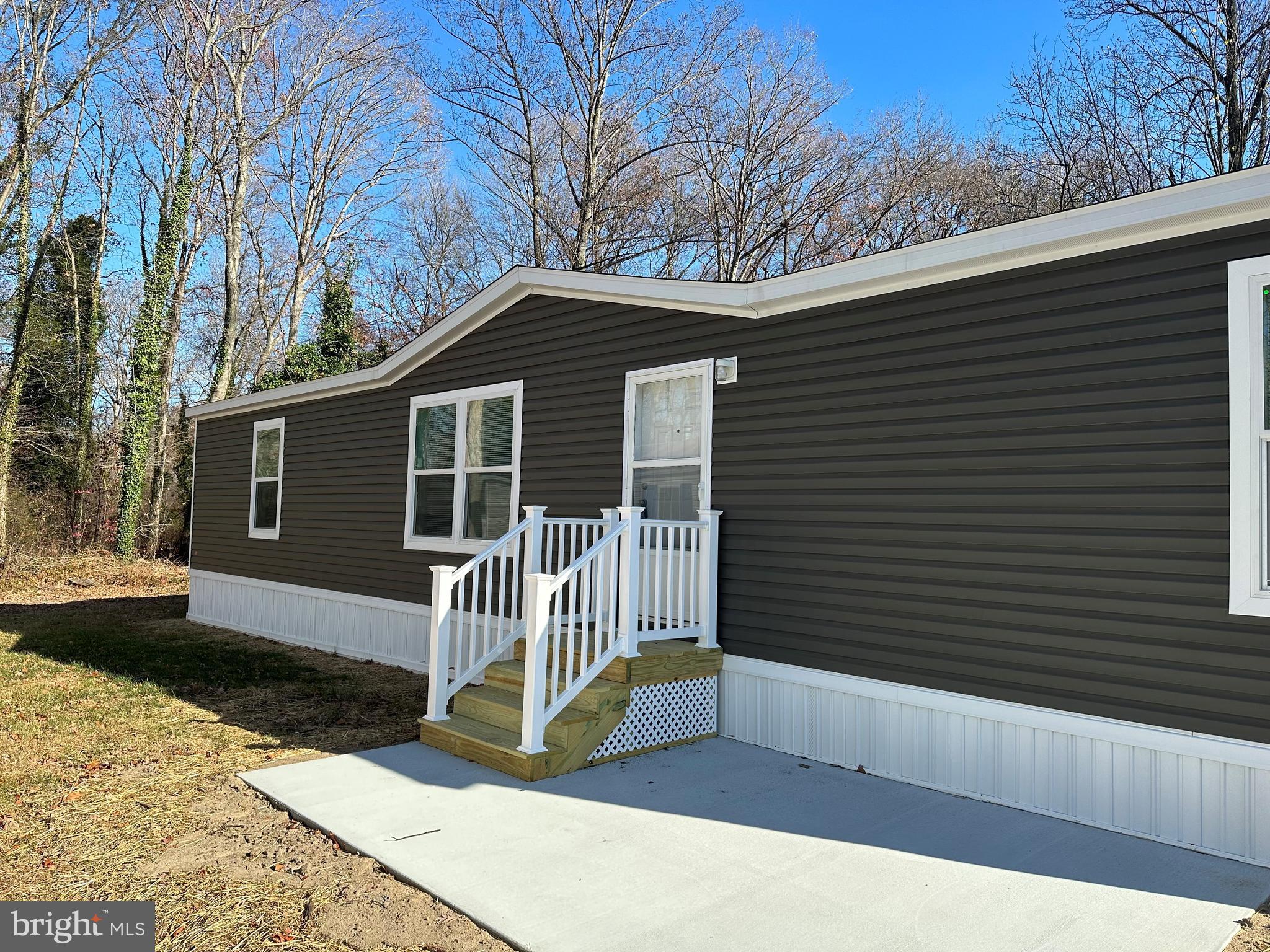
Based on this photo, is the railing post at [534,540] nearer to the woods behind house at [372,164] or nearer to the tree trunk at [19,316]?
the woods behind house at [372,164]

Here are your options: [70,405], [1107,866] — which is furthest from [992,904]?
[70,405]

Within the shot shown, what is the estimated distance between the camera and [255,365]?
21625 millimetres

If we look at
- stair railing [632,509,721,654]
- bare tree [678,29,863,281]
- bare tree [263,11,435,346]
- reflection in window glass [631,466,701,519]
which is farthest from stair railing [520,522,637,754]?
bare tree [263,11,435,346]

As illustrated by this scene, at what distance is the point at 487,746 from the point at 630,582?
1.23 m

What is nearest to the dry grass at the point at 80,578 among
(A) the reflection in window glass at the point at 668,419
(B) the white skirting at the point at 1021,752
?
(A) the reflection in window glass at the point at 668,419

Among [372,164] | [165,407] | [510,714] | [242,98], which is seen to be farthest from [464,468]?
[372,164]

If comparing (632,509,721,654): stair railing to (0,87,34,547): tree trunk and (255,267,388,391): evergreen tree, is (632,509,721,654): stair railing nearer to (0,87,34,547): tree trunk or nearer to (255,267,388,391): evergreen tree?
(255,267,388,391): evergreen tree

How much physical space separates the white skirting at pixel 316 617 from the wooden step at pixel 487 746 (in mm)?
2765

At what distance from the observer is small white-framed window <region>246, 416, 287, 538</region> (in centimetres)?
1048

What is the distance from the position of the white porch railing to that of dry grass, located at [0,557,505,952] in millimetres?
972

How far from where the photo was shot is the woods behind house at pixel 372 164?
50.5 ft

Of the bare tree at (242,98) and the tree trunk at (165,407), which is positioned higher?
the bare tree at (242,98)

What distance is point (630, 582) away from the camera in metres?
5.12

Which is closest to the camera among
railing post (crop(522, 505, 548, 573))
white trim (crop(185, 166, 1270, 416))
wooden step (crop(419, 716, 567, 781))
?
white trim (crop(185, 166, 1270, 416))
